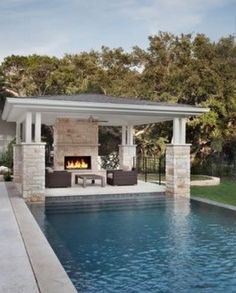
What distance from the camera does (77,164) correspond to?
20.3m

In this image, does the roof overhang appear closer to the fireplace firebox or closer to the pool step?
the pool step

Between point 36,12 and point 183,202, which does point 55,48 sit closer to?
point 36,12

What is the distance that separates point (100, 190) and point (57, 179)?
6.02 ft

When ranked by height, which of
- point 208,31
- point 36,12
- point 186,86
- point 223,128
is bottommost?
point 223,128

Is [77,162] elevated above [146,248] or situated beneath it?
elevated above

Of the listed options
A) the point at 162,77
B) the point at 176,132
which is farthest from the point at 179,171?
the point at 162,77

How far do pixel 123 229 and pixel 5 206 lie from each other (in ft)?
13.6

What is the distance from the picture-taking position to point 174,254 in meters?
7.39

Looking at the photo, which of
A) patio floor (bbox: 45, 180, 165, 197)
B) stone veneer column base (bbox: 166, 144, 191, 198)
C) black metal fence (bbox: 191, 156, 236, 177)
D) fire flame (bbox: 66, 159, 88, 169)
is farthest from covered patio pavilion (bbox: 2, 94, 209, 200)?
black metal fence (bbox: 191, 156, 236, 177)

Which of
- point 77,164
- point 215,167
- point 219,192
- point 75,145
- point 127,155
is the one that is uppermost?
point 75,145

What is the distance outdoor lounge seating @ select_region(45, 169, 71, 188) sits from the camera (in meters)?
15.8

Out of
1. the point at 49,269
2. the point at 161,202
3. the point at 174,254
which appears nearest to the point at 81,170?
the point at 161,202

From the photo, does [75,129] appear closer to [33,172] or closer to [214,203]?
[33,172]

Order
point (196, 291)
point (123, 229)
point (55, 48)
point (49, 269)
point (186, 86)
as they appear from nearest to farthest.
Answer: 1. point (196, 291)
2. point (49, 269)
3. point (123, 229)
4. point (186, 86)
5. point (55, 48)
